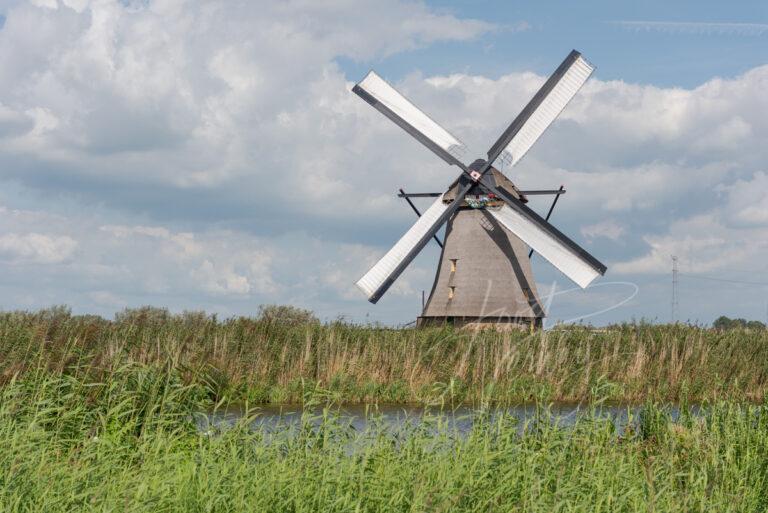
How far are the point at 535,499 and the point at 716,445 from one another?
2767mm

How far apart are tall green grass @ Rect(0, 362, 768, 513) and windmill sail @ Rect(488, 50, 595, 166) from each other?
50.5 feet

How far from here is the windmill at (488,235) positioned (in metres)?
22.9

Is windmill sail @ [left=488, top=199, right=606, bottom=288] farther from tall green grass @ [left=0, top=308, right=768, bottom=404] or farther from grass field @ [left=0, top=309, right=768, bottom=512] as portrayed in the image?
grass field @ [left=0, top=309, right=768, bottom=512]

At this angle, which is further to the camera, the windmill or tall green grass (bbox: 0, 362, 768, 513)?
the windmill

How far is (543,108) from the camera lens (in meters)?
23.6

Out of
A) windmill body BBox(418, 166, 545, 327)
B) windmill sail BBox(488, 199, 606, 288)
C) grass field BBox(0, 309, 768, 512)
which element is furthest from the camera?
windmill body BBox(418, 166, 545, 327)

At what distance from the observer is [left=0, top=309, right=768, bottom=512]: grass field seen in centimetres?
565

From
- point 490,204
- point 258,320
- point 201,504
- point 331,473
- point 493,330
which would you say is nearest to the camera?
point 201,504

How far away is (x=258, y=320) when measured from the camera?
16.1 metres

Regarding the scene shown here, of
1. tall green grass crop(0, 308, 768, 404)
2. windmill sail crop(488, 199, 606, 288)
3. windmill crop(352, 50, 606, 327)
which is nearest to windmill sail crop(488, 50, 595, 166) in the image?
windmill crop(352, 50, 606, 327)

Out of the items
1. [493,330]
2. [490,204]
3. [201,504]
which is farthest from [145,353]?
[490,204]

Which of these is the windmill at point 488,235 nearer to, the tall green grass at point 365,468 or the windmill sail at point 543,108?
the windmill sail at point 543,108

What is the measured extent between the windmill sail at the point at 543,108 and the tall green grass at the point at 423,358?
22.0ft

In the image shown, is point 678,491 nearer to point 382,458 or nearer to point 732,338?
point 382,458
